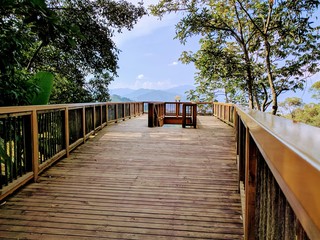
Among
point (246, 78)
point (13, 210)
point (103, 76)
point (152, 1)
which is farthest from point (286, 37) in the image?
point (13, 210)

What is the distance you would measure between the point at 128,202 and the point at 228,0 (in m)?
Answer: 10.9

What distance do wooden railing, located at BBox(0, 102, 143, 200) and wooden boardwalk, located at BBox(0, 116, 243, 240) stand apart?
19 centimetres

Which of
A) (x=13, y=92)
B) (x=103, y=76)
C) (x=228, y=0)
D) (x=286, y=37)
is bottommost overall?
(x=13, y=92)

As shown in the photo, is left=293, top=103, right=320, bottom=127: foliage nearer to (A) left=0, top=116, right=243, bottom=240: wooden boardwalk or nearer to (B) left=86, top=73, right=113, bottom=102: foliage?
(B) left=86, top=73, right=113, bottom=102: foliage

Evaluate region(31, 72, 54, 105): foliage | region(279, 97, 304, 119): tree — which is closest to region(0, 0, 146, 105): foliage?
region(31, 72, 54, 105): foliage

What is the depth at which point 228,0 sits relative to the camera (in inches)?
444

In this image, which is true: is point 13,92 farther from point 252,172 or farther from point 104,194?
point 252,172

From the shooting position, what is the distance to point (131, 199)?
9.82ft

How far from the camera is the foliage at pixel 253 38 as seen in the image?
9797mm

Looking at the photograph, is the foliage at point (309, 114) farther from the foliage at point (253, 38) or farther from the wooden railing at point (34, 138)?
the wooden railing at point (34, 138)

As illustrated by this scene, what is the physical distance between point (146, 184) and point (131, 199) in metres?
0.51

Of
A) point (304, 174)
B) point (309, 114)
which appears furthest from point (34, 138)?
point (309, 114)

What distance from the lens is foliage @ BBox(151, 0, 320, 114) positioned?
9.80 m

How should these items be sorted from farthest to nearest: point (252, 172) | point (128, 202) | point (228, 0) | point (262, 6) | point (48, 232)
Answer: point (228, 0) < point (262, 6) < point (128, 202) < point (48, 232) < point (252, 172)
